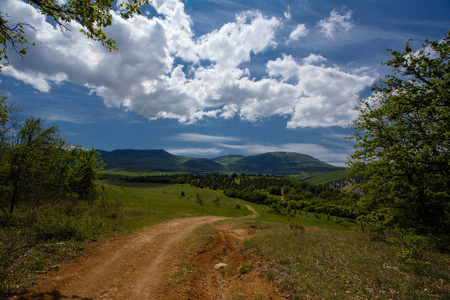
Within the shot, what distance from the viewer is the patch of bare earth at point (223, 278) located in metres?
10.3

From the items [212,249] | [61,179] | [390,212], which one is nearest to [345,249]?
[390,212]

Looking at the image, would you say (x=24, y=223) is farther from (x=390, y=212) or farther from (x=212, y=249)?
(x=390, y=212)

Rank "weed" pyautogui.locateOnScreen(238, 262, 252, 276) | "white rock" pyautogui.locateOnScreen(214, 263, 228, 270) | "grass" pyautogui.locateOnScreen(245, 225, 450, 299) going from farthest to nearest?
"white rock" pyautogui.locateOnScreen(214, 263, 228, 270) → "weed" pyautogui.locateOnScreen(238, 262, 252, 276) → "grass" pyautogui.locateOnScreen(245, 225, 450, 299)

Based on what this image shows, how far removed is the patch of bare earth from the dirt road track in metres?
1.30

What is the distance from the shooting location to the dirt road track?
8789mm

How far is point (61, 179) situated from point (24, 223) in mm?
10556

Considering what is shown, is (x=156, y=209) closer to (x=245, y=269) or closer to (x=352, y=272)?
(x=245, y=269)

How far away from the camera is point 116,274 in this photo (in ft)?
35.7

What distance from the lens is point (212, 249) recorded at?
1794 centimetres

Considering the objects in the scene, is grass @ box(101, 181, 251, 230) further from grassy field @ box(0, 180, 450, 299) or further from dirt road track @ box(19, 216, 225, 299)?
grassy field @ box(0, 180, 450, 299)

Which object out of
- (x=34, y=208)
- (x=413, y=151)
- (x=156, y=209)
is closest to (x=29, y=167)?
(x=34, y=208)

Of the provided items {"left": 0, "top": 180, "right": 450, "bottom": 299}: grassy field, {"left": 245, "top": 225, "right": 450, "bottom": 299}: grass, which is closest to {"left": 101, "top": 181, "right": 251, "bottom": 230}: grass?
{"left": 0, "top": 180, "right": 450, "bottom": 299}: grassy field

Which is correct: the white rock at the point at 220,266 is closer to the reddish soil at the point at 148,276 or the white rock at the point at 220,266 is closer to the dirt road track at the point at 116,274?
the reddish soil at the point at 148,276

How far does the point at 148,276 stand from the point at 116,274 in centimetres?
174
